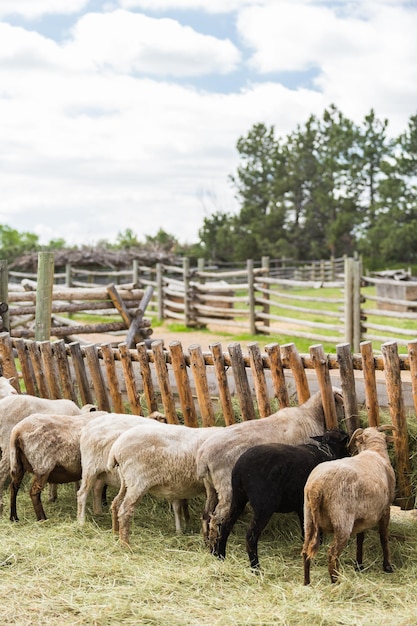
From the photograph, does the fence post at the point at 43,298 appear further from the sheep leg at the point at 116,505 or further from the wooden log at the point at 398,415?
the wooden log at the point at 398,415

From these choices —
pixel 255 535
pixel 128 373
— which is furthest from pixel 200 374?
pixel 255 535

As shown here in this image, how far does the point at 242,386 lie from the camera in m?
6.11

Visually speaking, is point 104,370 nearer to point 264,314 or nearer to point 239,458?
point 239,458

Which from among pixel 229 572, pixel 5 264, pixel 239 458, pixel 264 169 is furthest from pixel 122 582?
pixel 264 169

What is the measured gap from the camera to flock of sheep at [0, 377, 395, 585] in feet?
14.5

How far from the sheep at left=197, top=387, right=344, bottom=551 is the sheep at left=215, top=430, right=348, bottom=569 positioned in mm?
119

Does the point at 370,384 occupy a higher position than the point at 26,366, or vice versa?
the point at 370,384

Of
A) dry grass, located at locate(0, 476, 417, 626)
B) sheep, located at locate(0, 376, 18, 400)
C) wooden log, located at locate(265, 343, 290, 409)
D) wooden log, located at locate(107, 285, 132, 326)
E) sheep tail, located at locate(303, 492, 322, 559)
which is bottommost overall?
dry grass, located at locate(0, 476, 417, 626)

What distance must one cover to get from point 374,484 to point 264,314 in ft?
44.2

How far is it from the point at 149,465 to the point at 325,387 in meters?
1.51

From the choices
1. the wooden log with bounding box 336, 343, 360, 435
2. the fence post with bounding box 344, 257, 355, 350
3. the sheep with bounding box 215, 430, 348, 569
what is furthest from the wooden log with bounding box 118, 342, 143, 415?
the fence post with bounding box 344, 257, 355, 350

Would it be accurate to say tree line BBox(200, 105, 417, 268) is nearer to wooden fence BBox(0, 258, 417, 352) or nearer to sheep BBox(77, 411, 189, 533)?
wooden fence BBox(0, 258, 417, 352)

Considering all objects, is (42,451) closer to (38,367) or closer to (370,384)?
(38,367)

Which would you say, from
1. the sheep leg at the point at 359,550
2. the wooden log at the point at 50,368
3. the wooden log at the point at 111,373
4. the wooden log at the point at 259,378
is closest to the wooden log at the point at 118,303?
the wooden log at the point at 50,368
